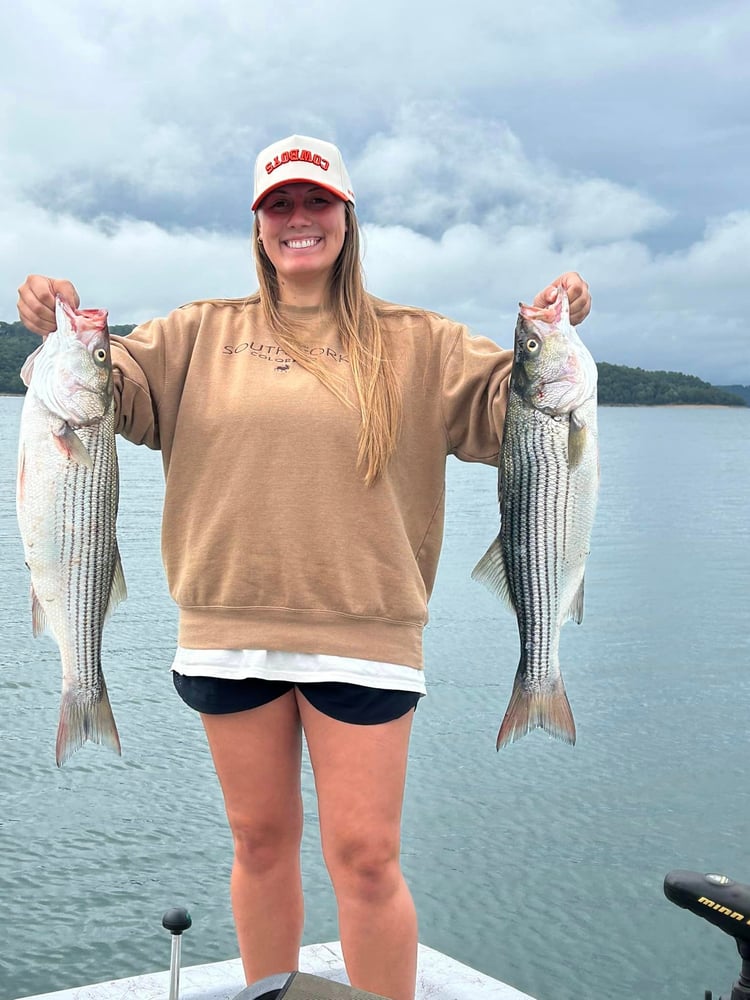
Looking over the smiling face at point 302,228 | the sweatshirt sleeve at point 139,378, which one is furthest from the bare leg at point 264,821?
the smiling face at point 302,228

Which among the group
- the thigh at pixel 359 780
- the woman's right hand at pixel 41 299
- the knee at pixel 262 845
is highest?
the woman's right hand at pixel 41 299

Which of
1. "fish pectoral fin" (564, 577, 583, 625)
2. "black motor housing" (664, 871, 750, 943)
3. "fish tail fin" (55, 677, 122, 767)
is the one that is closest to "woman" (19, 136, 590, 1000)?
"fish tail fin" (55, 677, 122, 767)

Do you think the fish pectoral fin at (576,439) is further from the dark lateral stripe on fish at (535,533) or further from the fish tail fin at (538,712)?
the fish tail fin at (538,712)

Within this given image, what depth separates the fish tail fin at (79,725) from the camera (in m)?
2.91

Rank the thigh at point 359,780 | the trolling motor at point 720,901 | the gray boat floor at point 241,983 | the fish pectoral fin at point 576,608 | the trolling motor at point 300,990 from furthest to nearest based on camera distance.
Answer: the gray boat floor at point 241,983, the fish pectoral fin at point 576,608, the thigh at point 359,780, the trolling motor at point 720,901, the trolling motor at point 300,990

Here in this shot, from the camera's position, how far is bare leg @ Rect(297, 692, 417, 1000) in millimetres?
2648

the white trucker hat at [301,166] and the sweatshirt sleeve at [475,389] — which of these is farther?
the sweatshirt sleeve at [475,389]

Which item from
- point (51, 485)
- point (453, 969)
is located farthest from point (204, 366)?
point (453, 969)

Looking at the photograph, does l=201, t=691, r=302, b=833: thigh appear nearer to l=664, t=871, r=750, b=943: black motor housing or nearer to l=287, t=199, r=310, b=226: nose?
l=664, t=871, r=750, b=943: black motor housing

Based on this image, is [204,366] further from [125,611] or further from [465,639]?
[125,611]

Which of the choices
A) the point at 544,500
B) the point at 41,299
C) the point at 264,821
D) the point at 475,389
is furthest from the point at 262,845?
the point at 41,299

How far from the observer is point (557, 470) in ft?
9.37

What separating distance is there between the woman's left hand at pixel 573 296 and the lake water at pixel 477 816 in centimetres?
329

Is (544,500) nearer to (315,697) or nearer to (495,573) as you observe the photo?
(495,573)
